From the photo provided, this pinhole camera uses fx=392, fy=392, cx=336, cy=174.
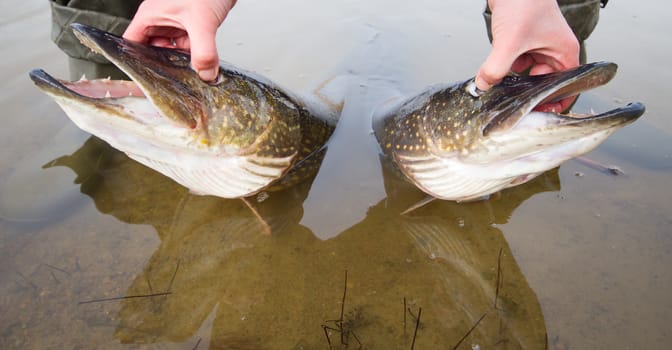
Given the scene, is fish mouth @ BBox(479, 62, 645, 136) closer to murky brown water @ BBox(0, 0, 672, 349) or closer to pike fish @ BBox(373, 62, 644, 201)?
pike fish @ BBox(373, 62, 644, 201)

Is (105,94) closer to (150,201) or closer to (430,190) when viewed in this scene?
(150,201)

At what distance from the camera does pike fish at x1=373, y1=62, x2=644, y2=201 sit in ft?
5.79

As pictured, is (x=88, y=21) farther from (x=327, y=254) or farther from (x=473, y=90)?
(x=473, y=90)

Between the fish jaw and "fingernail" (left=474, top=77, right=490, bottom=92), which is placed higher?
"fingernail" (left=474, top=77, right=490, bottom=92)

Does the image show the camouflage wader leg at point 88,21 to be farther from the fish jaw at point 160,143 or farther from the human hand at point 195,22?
the fish jaw at point 160,143

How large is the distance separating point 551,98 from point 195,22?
5.84ft

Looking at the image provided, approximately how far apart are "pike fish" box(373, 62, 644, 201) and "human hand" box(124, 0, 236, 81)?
1253mm

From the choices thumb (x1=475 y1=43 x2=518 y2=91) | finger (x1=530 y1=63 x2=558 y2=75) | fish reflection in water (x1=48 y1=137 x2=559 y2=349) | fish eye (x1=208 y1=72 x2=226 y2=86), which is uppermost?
thumb (x1=475 y1=43 x2=518 y2=91)

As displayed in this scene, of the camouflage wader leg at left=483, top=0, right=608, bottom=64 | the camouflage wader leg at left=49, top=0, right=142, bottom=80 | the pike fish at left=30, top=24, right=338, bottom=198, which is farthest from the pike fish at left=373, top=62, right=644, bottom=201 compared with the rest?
the camouflage wader leg at left=49, top=0, right=142, bottom=80

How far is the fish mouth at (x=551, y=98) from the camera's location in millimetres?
1677

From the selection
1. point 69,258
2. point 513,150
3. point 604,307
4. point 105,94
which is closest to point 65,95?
point 105,94

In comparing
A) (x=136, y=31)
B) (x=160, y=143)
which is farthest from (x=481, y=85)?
(x=136, y=31)

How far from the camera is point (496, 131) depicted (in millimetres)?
1923

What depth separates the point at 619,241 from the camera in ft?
7.34
